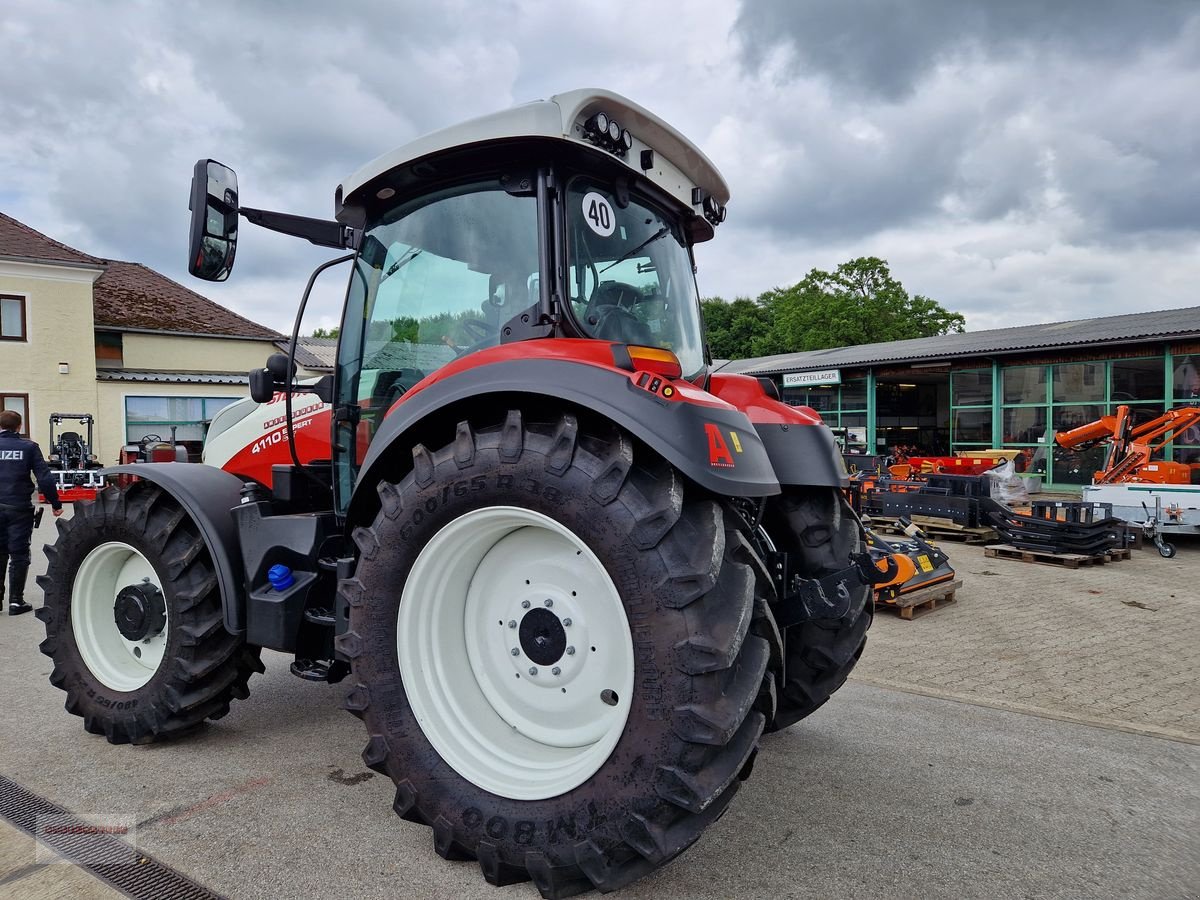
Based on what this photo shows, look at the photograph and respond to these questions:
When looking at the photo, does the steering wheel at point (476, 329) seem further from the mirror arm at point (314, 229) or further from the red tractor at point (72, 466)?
the red tractor at point (72, 466)

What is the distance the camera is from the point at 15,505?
656cm

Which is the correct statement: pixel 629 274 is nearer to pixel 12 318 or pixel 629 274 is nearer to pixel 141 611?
pixel 141 611

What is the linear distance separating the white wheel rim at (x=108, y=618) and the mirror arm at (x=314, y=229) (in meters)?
1.61

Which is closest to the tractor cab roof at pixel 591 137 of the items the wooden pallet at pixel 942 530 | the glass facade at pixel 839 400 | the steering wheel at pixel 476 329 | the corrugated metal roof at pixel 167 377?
the steering wheel at pixel 476 329

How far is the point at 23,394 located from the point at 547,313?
26172 millimetres

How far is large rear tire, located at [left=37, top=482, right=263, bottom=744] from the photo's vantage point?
3.31 m

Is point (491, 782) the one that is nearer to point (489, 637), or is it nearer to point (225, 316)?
point (489, 637)

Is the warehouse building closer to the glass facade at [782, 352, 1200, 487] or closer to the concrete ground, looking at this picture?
the glass facade at [782, 352, 1200, 487]

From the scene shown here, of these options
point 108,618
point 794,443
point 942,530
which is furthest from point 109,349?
point 794,443

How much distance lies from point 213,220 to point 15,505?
5118 mm

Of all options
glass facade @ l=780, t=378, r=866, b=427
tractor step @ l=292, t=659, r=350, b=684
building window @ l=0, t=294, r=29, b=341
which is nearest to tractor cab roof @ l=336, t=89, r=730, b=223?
tractor step @ l=292, t=659, r=350, b=684

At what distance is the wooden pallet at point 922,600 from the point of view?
21.1 ft

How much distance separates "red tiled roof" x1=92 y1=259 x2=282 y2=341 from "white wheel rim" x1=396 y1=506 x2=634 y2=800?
89.5ft

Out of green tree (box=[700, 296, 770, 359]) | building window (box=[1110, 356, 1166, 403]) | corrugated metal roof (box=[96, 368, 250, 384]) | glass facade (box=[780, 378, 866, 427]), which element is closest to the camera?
building window (box=[1110, 356, 1166, 403])
